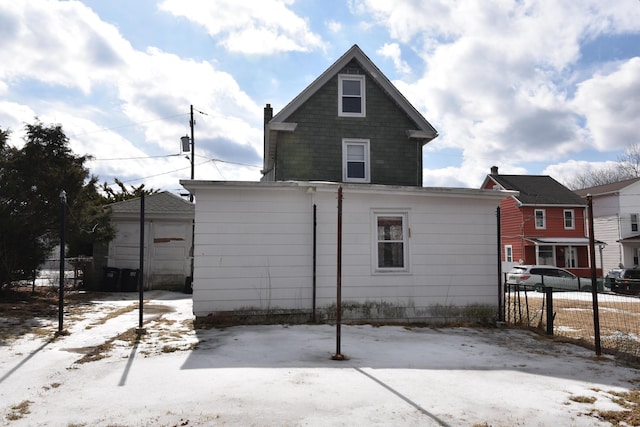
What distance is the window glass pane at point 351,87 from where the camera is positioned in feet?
53.3

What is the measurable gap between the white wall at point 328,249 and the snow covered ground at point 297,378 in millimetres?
941

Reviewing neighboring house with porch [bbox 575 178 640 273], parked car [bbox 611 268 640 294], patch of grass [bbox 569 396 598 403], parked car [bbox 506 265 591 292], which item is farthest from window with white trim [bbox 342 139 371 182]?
neighboring house with porch [bbox 575 178 640 273]

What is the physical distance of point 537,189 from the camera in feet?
110

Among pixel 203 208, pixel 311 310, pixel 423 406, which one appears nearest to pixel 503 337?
pixel 311 310

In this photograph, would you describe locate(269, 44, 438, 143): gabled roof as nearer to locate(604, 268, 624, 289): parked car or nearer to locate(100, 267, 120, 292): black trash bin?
locate(100, 267, 120, 292): black trash bin

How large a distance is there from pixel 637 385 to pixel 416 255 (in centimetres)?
497

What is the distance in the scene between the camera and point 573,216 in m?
32.3

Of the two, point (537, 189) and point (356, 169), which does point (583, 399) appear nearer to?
point (356, 169)

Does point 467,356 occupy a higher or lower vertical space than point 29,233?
lower

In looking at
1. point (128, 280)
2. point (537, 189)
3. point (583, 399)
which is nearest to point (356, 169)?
point (128, 280)

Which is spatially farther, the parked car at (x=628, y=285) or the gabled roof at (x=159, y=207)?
the parked car at (x=628, y=285)

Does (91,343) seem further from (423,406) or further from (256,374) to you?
(423,406)

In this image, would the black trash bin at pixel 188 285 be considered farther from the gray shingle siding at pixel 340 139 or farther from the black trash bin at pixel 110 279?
the gray shingle siding at pixel 340 139

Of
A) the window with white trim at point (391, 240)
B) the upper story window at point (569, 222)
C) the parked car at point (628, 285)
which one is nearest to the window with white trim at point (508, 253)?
the upper story window at point (569, 222)
